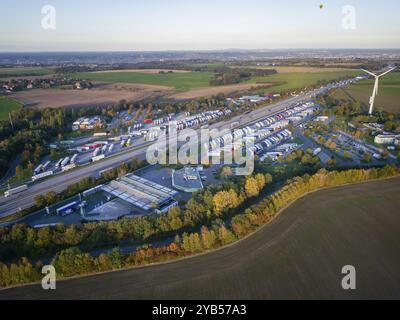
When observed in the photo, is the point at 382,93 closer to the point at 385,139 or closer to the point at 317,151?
the point at 385,139

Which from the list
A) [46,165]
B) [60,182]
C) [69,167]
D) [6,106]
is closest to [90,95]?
[6,106]

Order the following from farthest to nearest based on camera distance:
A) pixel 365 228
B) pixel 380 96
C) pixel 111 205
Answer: pixel 380 96 → pixel 111 205 → pixel 365 228

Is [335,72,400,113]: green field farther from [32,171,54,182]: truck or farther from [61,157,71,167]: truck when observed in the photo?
[32,171,54,182]: truck

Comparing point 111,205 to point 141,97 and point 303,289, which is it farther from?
point 141,97

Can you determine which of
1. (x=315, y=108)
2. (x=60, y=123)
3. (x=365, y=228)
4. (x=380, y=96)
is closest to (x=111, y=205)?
(x=365, y=228)

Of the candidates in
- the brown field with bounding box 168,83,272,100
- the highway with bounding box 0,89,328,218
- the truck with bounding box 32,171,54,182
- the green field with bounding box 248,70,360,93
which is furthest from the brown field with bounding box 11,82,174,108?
the truck with bounding box 32,171,54,182

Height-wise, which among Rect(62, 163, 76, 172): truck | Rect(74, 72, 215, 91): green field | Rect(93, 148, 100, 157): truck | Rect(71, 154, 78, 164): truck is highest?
Rect(74, 72, 215, 91): green field
